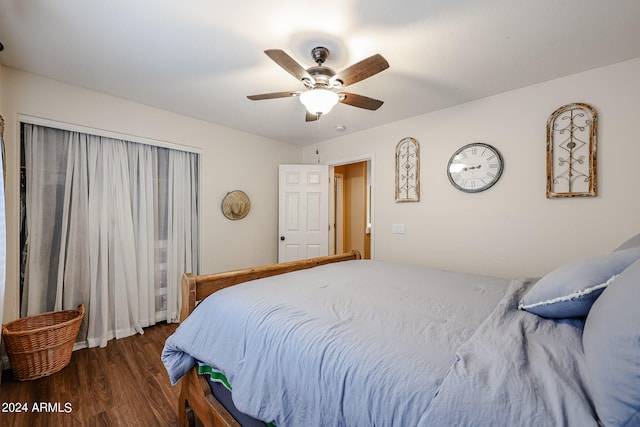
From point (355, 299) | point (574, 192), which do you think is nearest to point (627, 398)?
point (355, 299)

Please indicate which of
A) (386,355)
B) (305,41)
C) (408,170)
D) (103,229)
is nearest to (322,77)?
(305,41)

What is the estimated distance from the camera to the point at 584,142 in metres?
2.11

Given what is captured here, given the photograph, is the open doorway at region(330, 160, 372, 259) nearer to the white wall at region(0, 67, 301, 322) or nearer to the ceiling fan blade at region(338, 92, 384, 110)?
the white wall at region(0, 67, 301, 322)

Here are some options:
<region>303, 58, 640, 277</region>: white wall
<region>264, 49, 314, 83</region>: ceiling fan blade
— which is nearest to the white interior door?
<region>303, 58, 640, 277</region>: white wall

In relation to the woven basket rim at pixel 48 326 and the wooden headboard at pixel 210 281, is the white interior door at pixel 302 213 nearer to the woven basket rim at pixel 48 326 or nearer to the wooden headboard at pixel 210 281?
the wooden headboard at pixel 210 281

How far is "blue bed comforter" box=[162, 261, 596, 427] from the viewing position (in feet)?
2.20

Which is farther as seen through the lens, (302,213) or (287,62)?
(302,213)

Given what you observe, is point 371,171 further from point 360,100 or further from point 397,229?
point 360,100

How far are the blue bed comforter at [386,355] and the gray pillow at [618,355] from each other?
0.18ft

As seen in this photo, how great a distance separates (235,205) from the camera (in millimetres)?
3514

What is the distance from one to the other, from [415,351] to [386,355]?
0.10m

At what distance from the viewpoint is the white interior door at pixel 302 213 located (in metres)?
3.91

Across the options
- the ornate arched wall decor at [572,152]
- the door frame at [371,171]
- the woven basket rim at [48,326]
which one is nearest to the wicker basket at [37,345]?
the woven basket rim at [48,326]

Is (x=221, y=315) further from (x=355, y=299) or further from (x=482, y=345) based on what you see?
(x=482, y=345)
